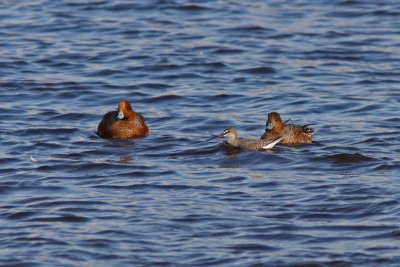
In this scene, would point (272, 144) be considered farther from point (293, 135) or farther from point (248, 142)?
point (293, 135)

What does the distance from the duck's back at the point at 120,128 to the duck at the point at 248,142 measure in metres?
1.37

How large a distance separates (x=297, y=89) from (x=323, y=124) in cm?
235

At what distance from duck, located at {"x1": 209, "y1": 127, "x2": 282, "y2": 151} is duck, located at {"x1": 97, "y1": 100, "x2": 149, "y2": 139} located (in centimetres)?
138

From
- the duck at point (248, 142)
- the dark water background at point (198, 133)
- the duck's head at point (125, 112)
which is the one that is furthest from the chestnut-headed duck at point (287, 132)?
the duck's head at point (125, 112)

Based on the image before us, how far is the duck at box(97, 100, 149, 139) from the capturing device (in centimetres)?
1565

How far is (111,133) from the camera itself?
15664 millimetres

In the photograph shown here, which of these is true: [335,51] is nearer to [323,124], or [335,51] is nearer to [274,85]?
[274,85]

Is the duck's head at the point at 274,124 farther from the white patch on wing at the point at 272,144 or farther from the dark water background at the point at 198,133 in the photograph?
the dark water background at the point at 198,133

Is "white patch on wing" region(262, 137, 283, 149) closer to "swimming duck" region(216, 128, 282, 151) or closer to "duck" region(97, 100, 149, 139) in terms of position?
"swimming duck" region(216, 128, 282, 151)

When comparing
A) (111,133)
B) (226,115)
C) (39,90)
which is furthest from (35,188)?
(39,90)

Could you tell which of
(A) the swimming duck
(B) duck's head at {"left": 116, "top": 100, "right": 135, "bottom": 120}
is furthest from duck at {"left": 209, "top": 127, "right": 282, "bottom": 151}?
(B) duck's head at {"left": 116, "top": 100, "right": 135, "bottom": 120}

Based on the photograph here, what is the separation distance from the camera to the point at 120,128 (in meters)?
15.7

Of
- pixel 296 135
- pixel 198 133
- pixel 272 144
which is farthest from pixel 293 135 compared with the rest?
pixel 198 133

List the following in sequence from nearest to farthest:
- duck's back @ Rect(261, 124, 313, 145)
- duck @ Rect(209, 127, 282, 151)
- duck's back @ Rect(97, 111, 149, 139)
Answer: duck @ Rect(209, 127, 282, 151), duck's back @ Rect(261, 124, 313, 145), duck's back @ Rect(97, 111, 149, 139)
